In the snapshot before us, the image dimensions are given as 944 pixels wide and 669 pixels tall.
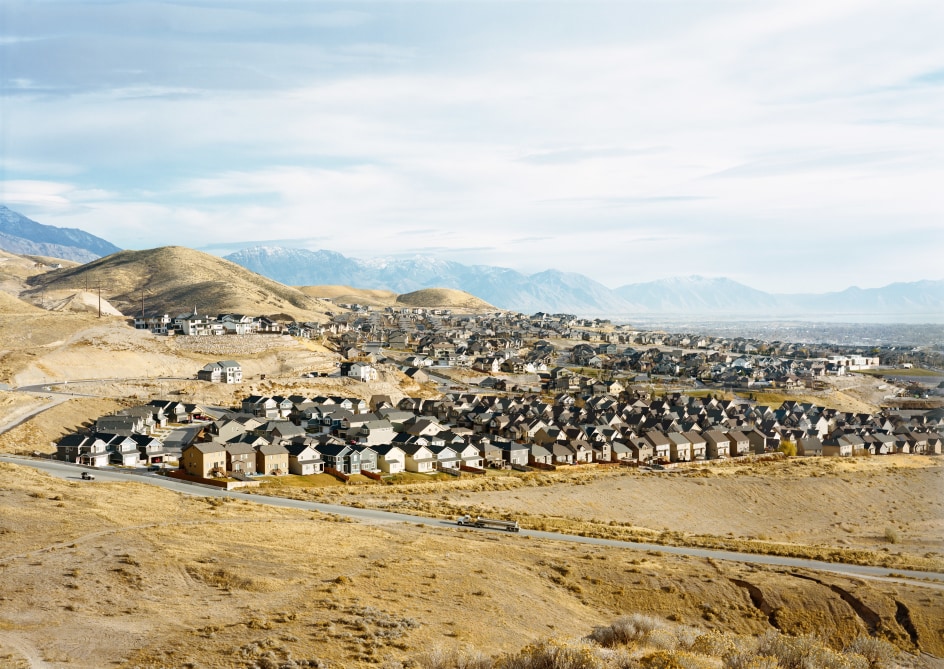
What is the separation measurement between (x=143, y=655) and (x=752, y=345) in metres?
201

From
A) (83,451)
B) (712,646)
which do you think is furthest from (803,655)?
(83,451)

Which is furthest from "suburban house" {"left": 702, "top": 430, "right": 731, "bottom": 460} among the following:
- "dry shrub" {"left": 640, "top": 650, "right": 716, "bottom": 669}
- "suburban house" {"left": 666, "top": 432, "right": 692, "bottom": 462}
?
"dry shrub" {"left": 640, "top": 650, "right": 716, "bottom": 669}

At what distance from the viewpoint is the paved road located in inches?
1067

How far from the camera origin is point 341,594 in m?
19.7

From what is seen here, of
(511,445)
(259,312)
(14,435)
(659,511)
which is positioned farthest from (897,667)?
(259,312)

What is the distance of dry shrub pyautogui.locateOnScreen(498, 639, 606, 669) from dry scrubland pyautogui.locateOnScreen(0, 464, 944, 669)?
11 centimetres

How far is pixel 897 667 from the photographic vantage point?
19062 millimetres

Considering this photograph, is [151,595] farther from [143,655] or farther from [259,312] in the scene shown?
[259,312]

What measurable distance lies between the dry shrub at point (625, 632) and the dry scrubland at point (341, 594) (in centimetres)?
19

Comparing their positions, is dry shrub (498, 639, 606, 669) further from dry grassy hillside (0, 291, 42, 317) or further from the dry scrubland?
dry grassy hillside (0, 291, 42, 317)

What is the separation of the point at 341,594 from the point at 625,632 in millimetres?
7492

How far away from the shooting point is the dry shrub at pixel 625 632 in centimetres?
1656

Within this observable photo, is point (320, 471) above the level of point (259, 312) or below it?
below

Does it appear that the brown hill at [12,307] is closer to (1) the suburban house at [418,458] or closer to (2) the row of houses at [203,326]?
(2) the row of houses at [203,326]
